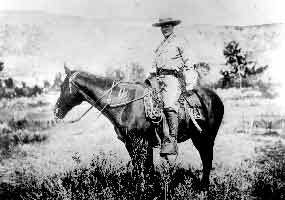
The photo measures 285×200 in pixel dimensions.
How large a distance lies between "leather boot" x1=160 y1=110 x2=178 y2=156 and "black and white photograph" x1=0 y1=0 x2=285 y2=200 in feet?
0.04

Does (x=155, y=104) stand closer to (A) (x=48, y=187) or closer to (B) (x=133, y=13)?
(B) (x=133, y=13)

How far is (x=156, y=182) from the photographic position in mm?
5062

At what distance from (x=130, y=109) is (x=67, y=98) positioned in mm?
718

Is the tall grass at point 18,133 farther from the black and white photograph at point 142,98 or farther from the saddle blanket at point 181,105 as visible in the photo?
the saddle blanket at point 181,105

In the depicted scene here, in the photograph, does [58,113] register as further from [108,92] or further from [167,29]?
[167,29]

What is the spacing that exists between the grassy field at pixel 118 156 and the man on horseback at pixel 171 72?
1.18 feet

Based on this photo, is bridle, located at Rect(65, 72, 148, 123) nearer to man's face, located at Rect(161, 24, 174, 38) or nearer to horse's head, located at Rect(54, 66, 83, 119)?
horse's head, located at Rect(54, 66, 83, 119)

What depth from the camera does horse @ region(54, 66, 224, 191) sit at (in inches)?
199

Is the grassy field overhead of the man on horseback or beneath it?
beneath

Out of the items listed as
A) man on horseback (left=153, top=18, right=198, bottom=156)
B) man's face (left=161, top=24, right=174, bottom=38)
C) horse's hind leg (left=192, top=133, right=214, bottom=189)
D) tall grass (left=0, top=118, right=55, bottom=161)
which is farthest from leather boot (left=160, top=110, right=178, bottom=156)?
tall grass (left=0, top=118, right=55, bottom=161)

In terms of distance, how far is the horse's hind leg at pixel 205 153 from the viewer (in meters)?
5.29

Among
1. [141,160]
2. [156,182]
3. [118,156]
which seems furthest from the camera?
[118,156]

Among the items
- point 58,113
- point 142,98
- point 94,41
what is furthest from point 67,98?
point 142,98

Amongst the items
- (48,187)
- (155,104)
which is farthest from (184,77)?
(48,187)
